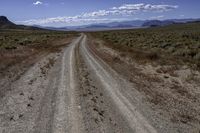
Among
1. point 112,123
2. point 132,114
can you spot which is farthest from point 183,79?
point 112,123

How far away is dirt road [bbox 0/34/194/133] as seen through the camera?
777cm

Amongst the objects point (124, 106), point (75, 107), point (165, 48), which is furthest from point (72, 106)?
point (165, 48)

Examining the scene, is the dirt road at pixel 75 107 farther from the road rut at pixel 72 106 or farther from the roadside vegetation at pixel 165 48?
the roadside vegetation at pixel 165 48

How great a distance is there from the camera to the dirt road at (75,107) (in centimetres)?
777

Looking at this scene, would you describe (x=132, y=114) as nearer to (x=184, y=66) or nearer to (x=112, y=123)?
(x=112, y=123)

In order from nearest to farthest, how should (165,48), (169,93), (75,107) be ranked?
(75,107) → (169,93) → (165,48)

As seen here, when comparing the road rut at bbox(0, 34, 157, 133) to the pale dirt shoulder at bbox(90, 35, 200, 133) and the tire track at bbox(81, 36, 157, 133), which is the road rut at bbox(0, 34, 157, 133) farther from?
the pale dirt shoulder at bbox(90, 35, 200, 133)

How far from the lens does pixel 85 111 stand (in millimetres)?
9289

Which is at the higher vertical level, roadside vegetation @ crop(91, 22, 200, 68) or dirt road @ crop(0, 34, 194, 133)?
dirt road @ crop(0, 34, 194, 133)

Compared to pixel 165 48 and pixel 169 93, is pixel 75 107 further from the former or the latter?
pixel 165 48

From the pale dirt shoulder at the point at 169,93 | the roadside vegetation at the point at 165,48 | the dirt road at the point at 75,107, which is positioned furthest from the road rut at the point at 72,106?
the roadside vegetation at the point at 165,48

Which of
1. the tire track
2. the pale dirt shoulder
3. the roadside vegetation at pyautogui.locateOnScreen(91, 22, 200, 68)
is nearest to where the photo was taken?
the tire track

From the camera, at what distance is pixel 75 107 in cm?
970

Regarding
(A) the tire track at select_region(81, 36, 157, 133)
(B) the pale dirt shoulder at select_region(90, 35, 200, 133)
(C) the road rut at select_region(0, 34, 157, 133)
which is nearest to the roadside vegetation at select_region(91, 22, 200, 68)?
(B) the pale dirt shoulder at select_region(90, 35, 200, 133)
